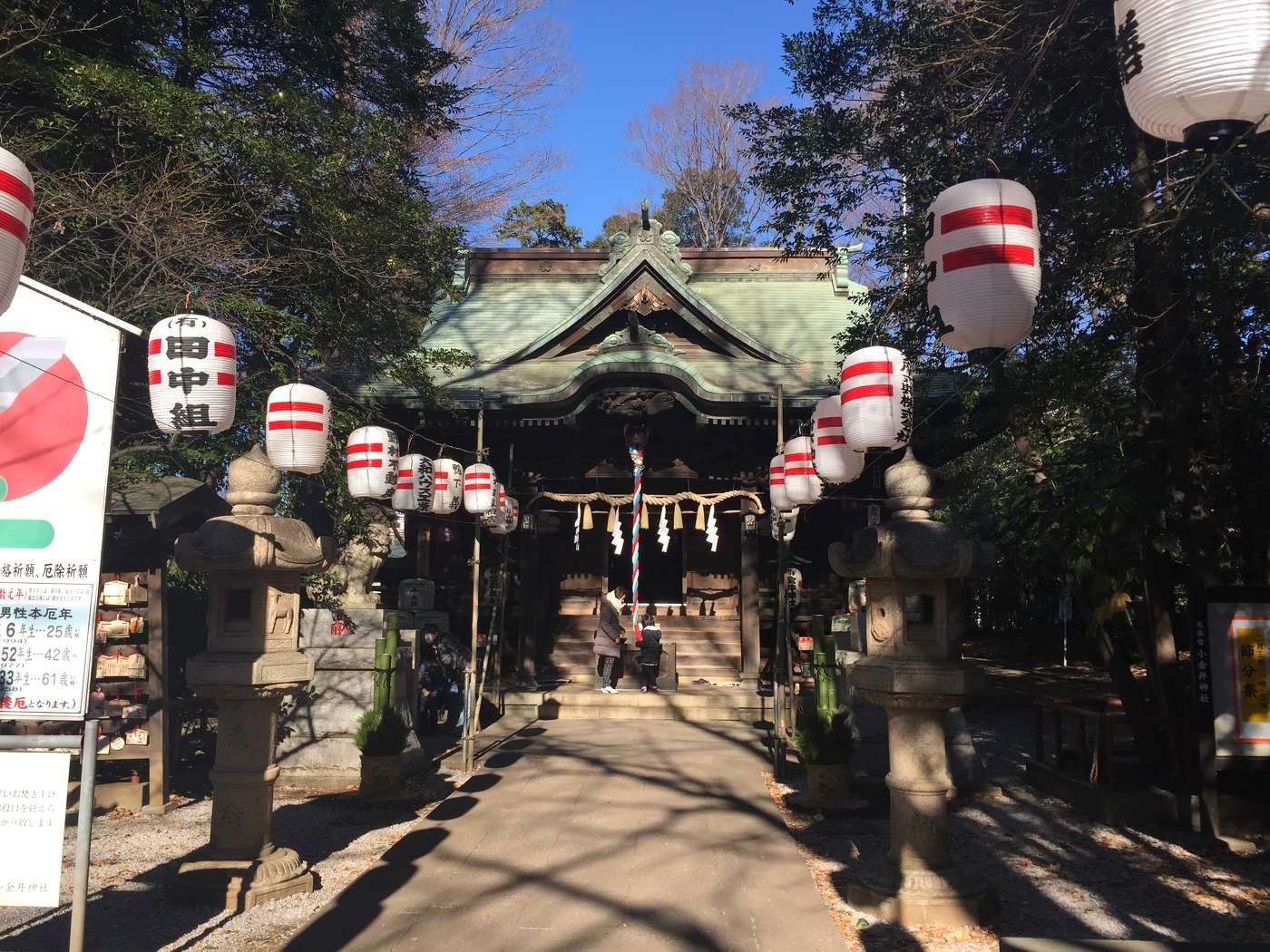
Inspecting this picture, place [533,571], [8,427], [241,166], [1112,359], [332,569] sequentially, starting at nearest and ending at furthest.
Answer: [8,427]
[1112,359]
[241,166]
[332,569]
[533,571]

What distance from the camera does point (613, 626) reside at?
14.0 m

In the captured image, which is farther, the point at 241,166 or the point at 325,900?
the point at 241,166

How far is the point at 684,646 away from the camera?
15734 mm

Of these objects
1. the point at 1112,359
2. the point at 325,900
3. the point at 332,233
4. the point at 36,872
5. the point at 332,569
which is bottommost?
the point at 325,900

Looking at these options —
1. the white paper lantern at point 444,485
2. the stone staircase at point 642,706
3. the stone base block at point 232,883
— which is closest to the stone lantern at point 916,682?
the stone base block at point 232,883

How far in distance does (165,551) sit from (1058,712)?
30.4 ft

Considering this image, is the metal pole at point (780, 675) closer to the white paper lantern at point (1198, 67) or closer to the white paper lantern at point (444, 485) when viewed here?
the white paper lantern at point (444, 485)

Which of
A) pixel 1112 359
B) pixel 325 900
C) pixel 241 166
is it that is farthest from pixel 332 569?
pixel 1112 359

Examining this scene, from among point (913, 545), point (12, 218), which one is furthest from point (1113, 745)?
point (12, 218)

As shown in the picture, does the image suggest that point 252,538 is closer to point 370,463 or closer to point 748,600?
point 370,463

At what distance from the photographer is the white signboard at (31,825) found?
12.6ft

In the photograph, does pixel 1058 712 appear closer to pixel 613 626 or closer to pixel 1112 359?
pixel 1112 359

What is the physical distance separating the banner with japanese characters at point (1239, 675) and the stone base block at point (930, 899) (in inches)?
111

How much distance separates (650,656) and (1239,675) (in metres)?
8.62
